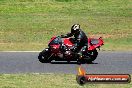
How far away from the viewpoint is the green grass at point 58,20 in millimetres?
26656

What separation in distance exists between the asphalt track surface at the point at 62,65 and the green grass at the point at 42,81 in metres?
1.38

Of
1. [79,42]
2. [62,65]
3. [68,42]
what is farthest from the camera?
[68,42]

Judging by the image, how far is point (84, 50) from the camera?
1917 centimetres

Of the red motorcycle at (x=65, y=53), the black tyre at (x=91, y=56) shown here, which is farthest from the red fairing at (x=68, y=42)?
the black tyre at (x=91, y=56)

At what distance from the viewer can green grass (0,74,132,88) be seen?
1344 cm

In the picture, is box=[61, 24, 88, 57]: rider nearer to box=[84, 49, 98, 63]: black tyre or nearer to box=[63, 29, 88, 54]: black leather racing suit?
box=[63, 29, 88, 54]: black leather racing suit

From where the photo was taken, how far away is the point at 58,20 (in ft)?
105

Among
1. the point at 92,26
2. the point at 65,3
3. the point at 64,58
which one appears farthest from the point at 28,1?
the point at 64,58

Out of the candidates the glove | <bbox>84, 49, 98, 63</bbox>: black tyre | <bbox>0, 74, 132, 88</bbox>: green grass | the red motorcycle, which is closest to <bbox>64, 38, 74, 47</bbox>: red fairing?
the red motorcycle

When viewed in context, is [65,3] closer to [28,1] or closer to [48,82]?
[28,1]

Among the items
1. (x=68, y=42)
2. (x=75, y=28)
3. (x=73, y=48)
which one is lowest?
(x=73, y=48)

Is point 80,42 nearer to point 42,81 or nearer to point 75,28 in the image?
point 75,28

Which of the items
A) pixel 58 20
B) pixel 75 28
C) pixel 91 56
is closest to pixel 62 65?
pixel 91 56

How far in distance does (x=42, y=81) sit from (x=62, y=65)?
4.49 m
